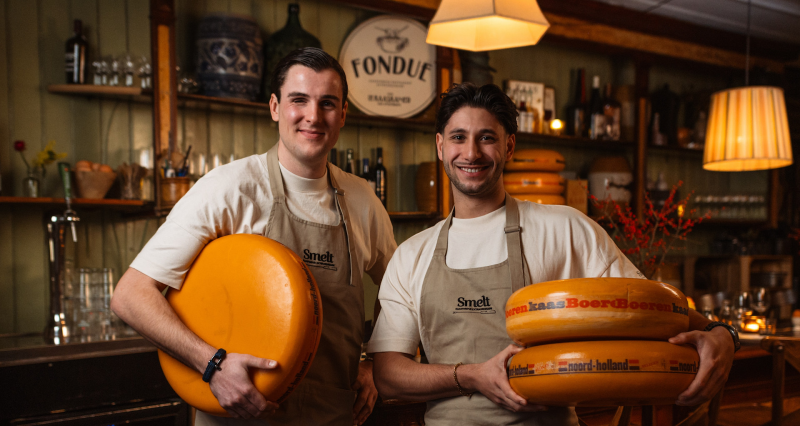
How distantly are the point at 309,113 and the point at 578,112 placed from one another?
120 inches

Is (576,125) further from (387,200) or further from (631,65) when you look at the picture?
(387,200)

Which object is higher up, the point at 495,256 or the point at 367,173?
the point at 367,173

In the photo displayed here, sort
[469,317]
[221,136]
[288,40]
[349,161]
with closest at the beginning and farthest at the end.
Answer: [469,317]
[288,40]
[221,136]
[349,161]

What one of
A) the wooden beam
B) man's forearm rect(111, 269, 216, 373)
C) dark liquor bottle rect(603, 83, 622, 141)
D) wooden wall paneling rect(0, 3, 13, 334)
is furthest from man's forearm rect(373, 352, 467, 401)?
dark liquor bottle rect(603, 83, 622, 141)

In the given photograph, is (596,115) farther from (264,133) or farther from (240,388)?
(240,388)

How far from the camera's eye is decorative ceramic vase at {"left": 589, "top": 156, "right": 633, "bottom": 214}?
13.5 ft

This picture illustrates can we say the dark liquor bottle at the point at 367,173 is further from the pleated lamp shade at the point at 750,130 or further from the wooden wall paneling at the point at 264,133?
the pleated lamp shade at the point at 750,130

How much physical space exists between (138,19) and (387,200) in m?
1.70

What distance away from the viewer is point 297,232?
1.61 meters

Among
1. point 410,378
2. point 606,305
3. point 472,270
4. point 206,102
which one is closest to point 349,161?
point 206,102

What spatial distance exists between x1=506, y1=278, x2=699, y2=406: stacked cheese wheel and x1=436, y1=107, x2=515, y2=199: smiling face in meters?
0.44

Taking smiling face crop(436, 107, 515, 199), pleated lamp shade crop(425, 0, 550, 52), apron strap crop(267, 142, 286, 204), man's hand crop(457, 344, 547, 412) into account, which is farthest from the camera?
pleated lamp shade crop(425, 0, 550, 52)

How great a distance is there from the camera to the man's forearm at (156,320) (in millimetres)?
1356

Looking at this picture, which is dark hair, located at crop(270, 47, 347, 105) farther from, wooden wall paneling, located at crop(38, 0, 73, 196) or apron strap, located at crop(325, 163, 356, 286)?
wooden wall paneling, located at crop(38, 0, 73, 196)
